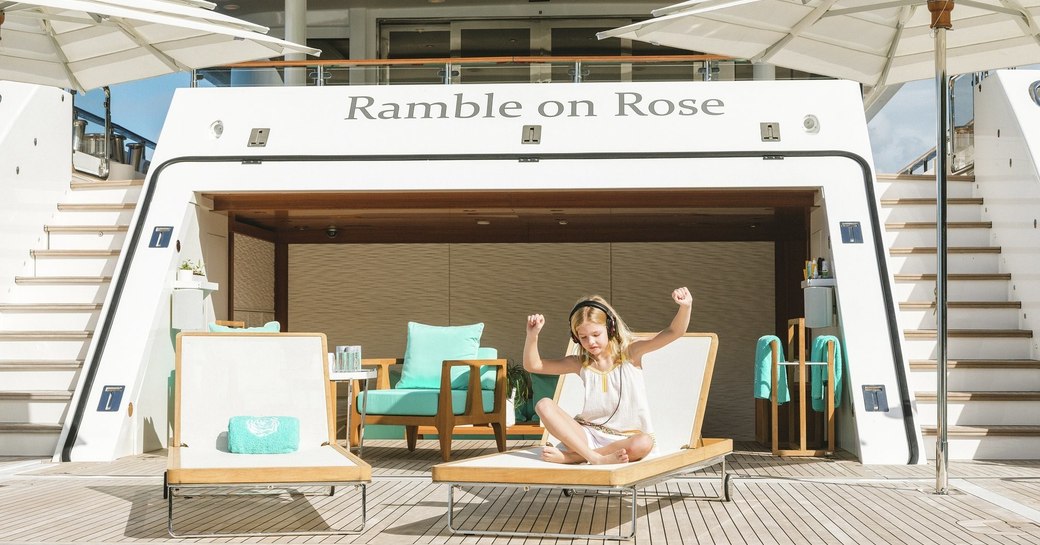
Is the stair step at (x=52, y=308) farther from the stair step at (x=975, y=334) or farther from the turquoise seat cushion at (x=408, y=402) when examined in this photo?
the stair step at (x=975, y=334)

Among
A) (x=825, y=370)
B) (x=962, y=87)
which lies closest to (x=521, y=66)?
(x=825, y=370)

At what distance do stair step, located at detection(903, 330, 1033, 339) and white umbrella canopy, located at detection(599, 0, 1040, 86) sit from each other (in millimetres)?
2367

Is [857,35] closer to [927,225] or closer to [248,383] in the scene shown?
[927,225]

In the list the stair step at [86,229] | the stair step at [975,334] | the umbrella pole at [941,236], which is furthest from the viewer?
the stair step at [86,229]

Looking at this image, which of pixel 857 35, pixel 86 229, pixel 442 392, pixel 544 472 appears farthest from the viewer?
pixel 86 229

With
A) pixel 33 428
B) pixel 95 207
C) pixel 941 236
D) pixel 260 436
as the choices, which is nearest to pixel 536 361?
pixel 260 436

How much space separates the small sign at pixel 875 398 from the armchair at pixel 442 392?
2.58 meters

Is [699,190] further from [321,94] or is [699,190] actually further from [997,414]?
[321,94]

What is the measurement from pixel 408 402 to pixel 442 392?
322 millimetres

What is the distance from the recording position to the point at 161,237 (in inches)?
323

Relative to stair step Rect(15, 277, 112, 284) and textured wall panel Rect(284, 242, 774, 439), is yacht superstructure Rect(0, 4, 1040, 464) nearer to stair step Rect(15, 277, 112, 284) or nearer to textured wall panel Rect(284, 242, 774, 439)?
stair step Rect(15, 277, 112, 284)

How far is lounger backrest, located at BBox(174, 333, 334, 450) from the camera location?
5297mm

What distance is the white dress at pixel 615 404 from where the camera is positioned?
471 cm

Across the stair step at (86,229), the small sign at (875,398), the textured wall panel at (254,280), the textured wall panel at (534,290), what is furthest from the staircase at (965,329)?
the stair step at (86,229)
